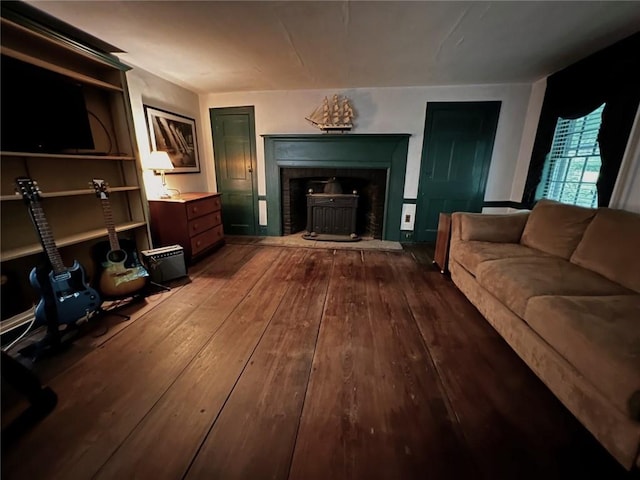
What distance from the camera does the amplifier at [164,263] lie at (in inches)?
A: 95.3

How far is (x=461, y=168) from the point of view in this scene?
3.60m

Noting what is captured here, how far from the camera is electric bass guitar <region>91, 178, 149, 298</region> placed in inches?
81.1

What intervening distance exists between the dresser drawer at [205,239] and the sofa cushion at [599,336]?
3.12 metres

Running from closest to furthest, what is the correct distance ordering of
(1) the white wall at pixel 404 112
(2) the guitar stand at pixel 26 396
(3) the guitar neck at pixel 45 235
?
(2) the guitar stand at pixel 26 396 < (3) the guitar neck at pixel 45 235 < (1) the white wall at pixel 404 112

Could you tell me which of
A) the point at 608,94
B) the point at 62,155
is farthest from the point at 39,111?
the point at 608,94

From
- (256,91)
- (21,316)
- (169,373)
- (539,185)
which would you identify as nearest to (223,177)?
(256,91)

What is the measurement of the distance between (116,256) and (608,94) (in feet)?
14.7

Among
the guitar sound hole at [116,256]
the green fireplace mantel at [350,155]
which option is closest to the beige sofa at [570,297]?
the green fireplace mantel at [350,155]

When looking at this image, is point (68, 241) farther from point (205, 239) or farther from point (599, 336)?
point (599, 336)

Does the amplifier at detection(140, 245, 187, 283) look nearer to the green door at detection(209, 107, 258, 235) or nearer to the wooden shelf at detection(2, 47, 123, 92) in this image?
the wooden shelf at detection(2, 47, 123, 92)

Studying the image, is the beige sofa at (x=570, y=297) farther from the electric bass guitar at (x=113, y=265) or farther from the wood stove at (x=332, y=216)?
the electric bass guitar at (x=113, y=265)

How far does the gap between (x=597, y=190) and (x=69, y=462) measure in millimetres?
3995

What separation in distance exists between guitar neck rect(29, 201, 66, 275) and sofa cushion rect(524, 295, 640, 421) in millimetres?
3006

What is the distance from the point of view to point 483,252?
2184mm
